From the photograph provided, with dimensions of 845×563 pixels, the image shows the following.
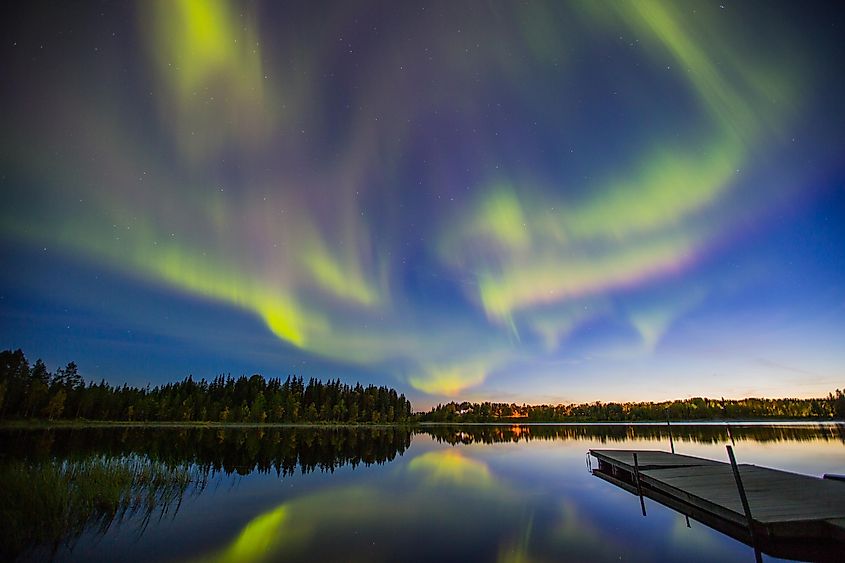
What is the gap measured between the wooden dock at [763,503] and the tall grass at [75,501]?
829 inches

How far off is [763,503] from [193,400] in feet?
502

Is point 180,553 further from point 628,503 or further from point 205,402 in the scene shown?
point 205,402

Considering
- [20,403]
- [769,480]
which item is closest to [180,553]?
[769,480]

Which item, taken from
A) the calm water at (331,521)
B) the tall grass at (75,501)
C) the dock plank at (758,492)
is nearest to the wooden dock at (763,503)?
the dock plank at (758,492)

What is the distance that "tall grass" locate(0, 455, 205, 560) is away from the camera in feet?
41.1

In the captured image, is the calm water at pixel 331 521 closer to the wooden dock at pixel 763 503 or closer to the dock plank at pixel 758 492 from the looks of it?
the wooden dock at pixel 763 503

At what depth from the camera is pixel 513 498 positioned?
2427cm

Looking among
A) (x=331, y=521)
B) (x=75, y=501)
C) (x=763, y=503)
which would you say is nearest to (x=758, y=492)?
(x=763, y=503)

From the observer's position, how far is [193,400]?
452 feet

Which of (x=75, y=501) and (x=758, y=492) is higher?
(x=758, y=492)

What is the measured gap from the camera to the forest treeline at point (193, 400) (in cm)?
9344

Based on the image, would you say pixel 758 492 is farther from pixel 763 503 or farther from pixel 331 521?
pixel 331 521

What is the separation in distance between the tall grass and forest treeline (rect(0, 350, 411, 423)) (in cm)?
8440

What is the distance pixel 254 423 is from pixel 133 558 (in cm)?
13721
